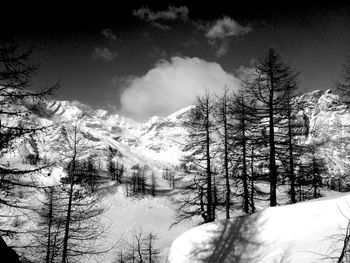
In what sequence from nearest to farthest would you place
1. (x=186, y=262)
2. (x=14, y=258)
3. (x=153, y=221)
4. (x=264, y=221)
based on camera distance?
1. (x=14, y=258)
2. (x=264, y=221)
3. (x=186, y=262)
4. (x=153, y=221)

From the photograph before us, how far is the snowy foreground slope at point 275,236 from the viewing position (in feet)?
21.2

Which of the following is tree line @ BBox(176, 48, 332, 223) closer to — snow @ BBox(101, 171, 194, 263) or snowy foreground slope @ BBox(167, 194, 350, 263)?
snowy foreground slope @ BBox(167, 194, 350, 263)

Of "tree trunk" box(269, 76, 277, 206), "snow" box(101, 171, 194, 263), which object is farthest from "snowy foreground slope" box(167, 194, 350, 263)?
"snow" box(101, 171, 194, 263)

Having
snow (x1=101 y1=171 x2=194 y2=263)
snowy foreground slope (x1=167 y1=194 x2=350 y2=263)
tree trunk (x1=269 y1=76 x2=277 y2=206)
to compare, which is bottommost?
snow (x1=101 y1=171 x2=194 y2=263)

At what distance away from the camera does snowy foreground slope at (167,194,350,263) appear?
6.46 m

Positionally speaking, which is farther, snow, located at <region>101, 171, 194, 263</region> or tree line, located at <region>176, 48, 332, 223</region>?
snow, located at <region>101, 171, 194, 263</region>

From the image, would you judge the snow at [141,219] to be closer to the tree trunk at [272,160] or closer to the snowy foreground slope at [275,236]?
the tree trunk at [272,160]

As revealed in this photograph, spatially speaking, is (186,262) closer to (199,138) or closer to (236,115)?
(199,138)

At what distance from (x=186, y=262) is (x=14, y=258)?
709 cm

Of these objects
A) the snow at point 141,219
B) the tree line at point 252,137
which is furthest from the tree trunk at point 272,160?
the snow at point 141,219

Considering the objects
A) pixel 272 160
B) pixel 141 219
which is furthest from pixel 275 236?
pixel 141 219

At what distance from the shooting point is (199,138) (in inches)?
632

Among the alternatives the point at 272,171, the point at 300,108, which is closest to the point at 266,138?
the point at 272,171

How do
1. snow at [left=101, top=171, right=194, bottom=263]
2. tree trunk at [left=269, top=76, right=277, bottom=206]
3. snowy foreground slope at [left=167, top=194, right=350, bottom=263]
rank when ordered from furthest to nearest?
snow at [left=101, top=171, right=194, bottom=263] < tree trunk at [left=269, top=76, right=277, bottom=206] < snowy foreground slope at [left=167, top=194, right=350, bottom=263]
